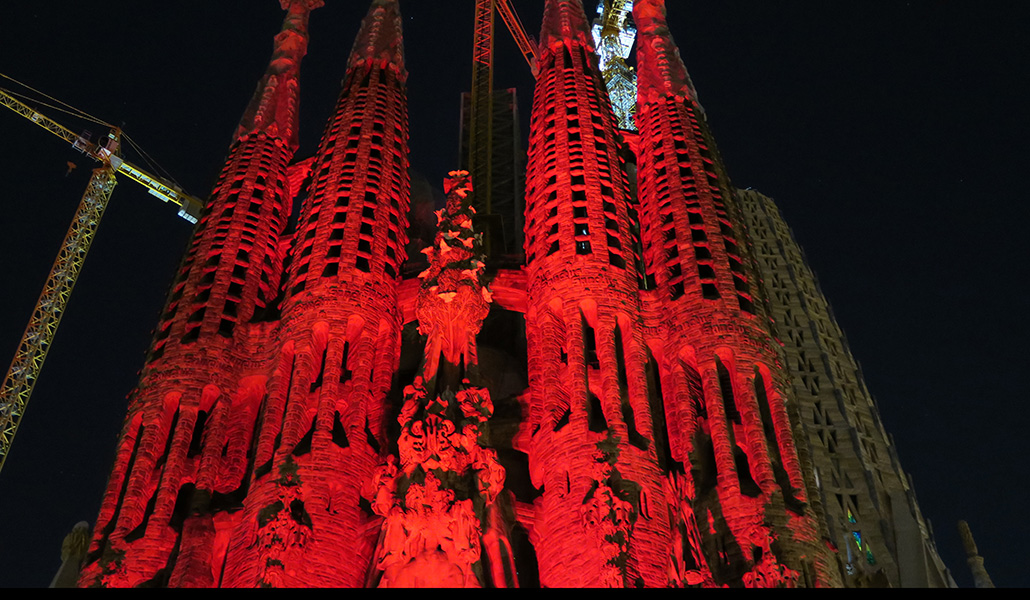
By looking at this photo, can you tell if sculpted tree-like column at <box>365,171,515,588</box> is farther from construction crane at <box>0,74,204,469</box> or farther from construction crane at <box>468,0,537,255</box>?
construction crane at <box>0,74,204,469</box>

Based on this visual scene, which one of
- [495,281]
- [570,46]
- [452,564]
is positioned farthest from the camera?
[570,46]

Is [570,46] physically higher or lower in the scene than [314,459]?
higher

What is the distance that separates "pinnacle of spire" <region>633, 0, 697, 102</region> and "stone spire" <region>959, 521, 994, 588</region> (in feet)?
55.0

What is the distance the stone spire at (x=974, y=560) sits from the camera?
3428cm

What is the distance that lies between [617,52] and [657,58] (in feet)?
88.4

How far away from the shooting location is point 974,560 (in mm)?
34875

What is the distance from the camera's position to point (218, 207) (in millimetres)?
34125

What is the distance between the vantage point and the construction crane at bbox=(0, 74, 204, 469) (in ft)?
159

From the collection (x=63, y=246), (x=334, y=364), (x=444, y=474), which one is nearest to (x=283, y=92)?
(x=334, y=364)

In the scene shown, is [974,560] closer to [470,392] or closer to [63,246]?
[470,392]

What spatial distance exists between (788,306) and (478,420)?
71.2ft

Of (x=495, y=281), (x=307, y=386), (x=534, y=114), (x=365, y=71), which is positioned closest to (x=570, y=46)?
(x=534, y=114)
